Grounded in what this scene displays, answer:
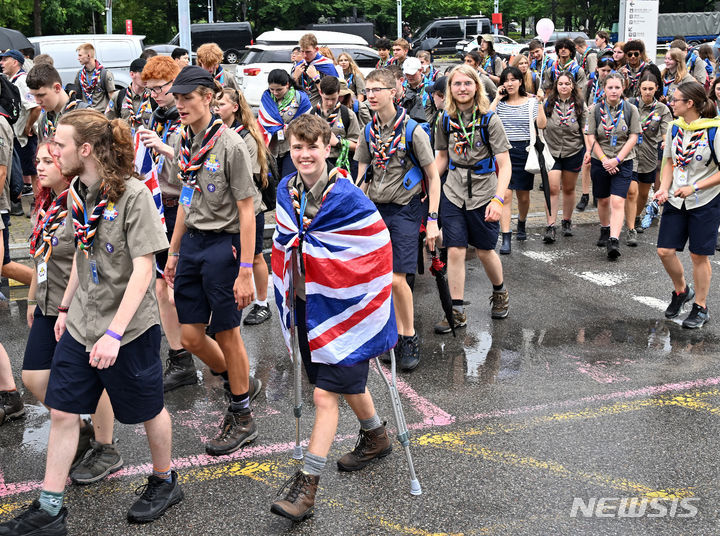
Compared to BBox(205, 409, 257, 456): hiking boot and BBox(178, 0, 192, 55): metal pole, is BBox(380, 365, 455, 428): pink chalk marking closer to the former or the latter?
BBox(205, 409, 257, 456): hiking boot

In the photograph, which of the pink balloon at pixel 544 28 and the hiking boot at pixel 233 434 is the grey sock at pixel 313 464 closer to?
the hiking boot at pixel 233 434

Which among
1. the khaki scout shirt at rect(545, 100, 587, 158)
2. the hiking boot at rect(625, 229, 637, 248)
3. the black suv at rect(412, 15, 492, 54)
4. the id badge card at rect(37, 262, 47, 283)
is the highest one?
the black suv at rect(412, 15, 492, 54)

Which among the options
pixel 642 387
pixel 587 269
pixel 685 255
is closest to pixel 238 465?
pixel 642 387

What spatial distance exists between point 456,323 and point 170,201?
2.62 metres

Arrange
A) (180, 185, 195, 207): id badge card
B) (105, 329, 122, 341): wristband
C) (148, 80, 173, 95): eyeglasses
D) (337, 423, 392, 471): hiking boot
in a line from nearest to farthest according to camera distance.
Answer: (105, 329, 122, 341): wristband
(337, 423, 392, 471): hiking boot
(180, 185, 195, 207): id badge card
(148, 80, 173, 95): eyeglasses

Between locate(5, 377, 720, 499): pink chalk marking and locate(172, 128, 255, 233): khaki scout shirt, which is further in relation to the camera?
locate(172, 128, 255, 233): khaki scout shirt

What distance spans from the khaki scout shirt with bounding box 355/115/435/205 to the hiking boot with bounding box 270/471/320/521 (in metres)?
2.80

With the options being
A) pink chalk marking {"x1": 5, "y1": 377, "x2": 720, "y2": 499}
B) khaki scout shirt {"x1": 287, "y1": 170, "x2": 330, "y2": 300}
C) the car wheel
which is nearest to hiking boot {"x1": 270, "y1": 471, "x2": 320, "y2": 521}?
pink chalk marking {"x1": 5, "y1": 377, "x2": 720, "y2": 499}

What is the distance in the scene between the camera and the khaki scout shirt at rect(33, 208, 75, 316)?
4719 mm

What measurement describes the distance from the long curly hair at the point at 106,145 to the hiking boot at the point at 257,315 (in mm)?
3511

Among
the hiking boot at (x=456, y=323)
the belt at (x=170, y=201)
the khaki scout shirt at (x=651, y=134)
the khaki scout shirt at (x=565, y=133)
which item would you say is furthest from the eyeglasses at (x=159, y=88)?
the khaki scout shirt at (x=651, y=134)

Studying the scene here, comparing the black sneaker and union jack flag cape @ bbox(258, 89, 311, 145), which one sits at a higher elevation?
union jack flag cape @ bbox(258, 89, 311, 145)

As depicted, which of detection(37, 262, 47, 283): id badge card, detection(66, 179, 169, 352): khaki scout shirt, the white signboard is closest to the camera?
detection(66, 179, 169, 352): khaki scout shirt

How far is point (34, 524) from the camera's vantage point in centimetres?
402
